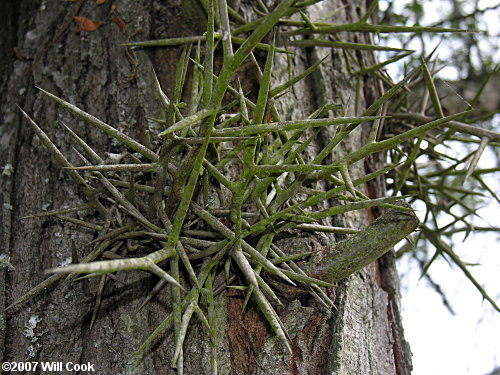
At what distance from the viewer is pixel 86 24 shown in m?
1.50

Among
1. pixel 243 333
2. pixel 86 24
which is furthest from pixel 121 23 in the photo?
pixel 243 333

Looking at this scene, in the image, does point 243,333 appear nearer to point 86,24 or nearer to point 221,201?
point 221,201

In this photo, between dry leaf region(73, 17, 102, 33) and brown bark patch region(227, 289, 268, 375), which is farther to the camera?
dry leaf region(73, 17, 102, 33)

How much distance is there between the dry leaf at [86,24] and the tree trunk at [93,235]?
15mm

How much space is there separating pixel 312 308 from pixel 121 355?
17.1 inches

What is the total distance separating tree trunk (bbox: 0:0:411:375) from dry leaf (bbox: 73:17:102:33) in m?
0.02

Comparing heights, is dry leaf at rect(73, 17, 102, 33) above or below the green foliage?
above

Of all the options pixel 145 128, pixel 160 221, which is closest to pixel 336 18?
pixel 145 128

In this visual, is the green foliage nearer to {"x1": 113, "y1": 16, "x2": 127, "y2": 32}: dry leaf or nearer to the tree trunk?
the tree trunk

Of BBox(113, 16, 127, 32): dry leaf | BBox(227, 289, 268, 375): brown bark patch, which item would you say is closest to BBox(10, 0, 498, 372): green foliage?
BBox(227, 289, 268, 375): brown bark patch

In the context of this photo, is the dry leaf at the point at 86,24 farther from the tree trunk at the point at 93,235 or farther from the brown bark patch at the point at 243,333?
the brown bark patch at the point at 243,333

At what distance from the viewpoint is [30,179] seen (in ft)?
4.23

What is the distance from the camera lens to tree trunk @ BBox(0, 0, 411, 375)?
1.04m

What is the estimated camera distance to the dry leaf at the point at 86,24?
4.89ft
